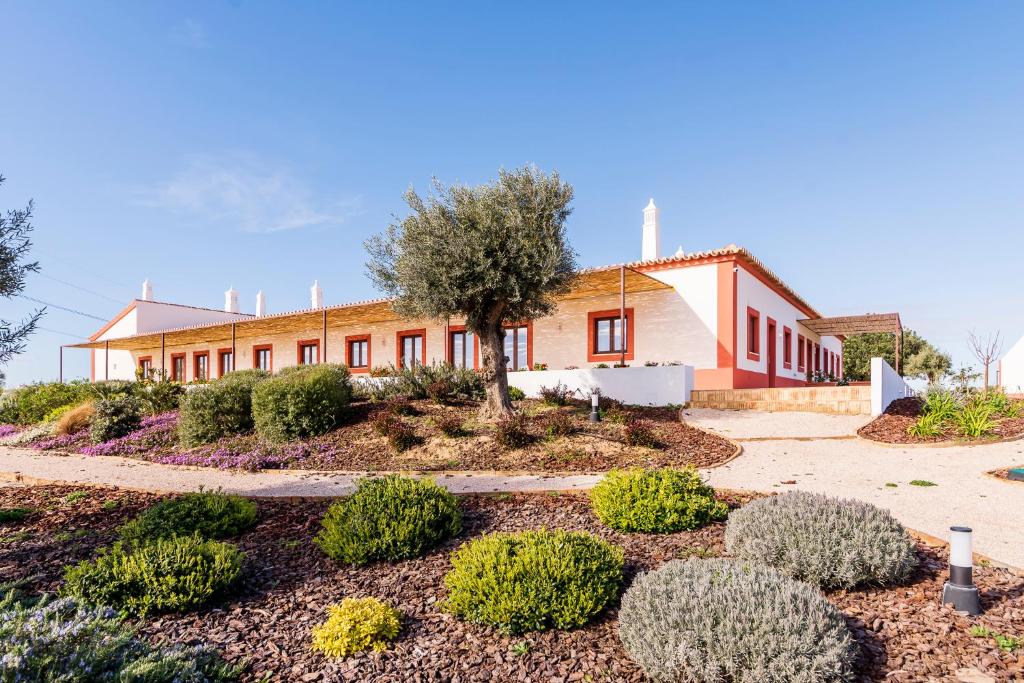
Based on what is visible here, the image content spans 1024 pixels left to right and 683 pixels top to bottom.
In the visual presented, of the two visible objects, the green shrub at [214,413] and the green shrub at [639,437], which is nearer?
the green shrub at [639,437]

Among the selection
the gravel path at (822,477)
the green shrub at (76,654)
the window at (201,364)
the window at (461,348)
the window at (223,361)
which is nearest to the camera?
the green shrub at (76,654)

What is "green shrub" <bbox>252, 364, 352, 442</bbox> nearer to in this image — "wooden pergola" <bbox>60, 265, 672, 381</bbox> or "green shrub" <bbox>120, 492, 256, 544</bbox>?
"wooden pergola" <bbox>60, 265, 672, 381</bbox>

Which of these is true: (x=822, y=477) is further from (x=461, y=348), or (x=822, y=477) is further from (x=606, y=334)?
(x=461, y=348)

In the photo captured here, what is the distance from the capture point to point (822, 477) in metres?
7.70

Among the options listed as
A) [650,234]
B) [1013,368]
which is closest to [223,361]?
[650,234]

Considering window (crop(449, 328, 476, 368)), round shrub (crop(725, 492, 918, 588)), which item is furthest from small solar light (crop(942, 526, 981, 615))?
window (crop(449, 328, 476, 368))

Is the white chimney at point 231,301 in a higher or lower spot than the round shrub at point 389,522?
higher

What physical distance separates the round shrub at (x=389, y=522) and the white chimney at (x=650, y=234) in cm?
1615

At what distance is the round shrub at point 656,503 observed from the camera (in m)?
5.00

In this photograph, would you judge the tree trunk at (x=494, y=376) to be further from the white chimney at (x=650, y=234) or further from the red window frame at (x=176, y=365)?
the red window frame at (x=176, y=365)

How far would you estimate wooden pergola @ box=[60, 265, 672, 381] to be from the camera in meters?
16.6

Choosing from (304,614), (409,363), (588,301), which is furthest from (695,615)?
(409,363)

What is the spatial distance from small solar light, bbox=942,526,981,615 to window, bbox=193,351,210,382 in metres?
34.0

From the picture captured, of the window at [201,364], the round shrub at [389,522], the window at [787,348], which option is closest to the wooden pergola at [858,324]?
the window at [787,348]
